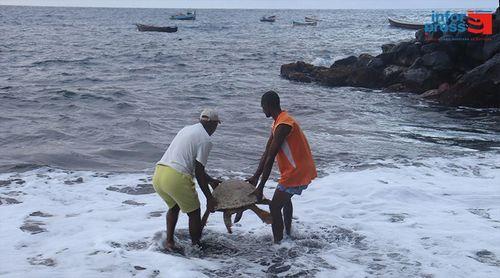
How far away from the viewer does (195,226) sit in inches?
217

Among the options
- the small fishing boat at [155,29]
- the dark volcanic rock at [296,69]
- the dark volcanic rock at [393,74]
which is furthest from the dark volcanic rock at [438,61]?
the small fishing boat at [155,29]

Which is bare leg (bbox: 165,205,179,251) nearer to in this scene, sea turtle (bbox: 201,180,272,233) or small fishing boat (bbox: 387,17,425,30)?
sea turtle (bbox: 201,180,272,233)

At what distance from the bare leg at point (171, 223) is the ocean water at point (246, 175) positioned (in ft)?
0.65

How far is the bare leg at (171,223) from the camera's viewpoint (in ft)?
17.9

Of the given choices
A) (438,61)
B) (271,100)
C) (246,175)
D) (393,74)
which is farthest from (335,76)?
(271,100)

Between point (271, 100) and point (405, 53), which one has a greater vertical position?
point (271, 100)

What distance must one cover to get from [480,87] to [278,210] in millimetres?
12282

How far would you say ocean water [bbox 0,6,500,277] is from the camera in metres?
5.34

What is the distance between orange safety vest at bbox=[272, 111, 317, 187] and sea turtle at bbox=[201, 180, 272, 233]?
1.20 feet

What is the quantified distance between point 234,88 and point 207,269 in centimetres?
1588

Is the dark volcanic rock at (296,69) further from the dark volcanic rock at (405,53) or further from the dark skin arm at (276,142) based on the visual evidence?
the dark skin arm at (276,142)

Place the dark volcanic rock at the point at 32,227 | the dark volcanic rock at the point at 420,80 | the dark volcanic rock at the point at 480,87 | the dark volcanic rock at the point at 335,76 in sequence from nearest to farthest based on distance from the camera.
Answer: the dark volcanic rock at the point at 32,227, the dark volcanic rock at the point at 480,87, the dark volcanic rock at the point at 420,80, the dark volcanic rock at the point at 335,76

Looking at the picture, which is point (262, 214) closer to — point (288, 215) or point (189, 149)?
point (288, 215)

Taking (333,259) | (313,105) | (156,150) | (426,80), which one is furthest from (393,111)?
(333,259)
